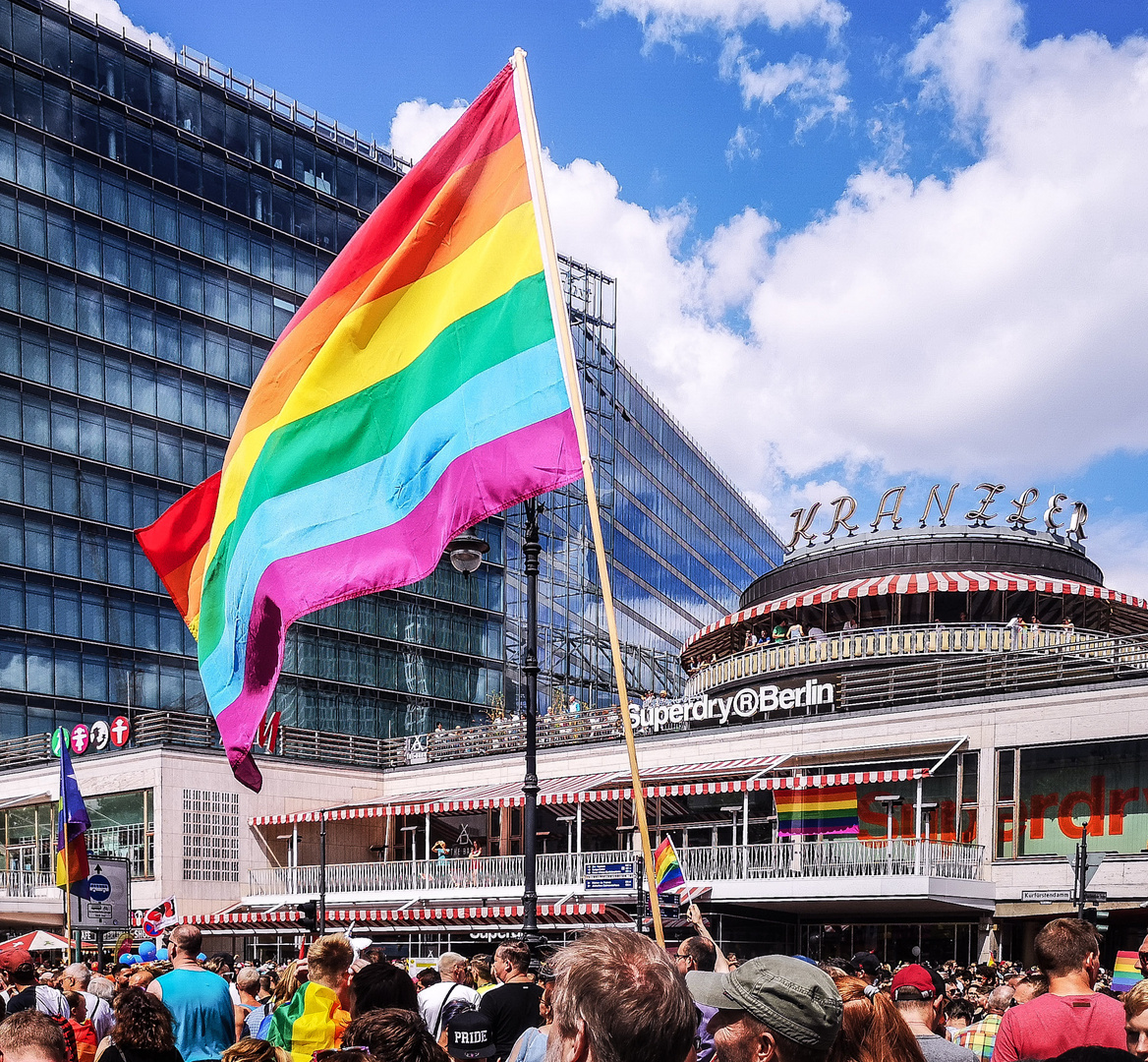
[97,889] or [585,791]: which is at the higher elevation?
[585,791]

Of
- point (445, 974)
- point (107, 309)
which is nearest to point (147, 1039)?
point (445, 974)

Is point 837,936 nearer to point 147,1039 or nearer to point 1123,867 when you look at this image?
point 1123,867

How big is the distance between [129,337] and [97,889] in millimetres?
43428

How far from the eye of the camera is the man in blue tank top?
903cm

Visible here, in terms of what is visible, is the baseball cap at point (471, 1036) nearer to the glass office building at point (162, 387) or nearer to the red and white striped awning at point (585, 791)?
the red and white striped awning at point (585, 791)

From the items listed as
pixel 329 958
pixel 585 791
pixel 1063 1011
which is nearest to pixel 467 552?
pixel 329 958

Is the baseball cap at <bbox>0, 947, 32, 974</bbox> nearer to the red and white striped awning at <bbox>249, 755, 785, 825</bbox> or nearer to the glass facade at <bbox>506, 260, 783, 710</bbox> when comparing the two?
the red and white striped awning at <bbox>249, 755, 785, 825</bbox>

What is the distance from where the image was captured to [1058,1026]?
652cm

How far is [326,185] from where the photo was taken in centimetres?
7206

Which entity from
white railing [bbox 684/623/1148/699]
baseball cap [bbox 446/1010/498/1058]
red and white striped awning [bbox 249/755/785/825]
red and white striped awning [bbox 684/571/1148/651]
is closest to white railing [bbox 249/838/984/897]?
red and white striped awning [bbox 249/755/785/825]

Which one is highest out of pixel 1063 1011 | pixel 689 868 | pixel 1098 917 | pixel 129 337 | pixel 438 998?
pixel 129 337

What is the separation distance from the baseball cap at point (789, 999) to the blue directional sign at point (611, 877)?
22.8 metres

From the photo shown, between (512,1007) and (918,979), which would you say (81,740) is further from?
(918,979)

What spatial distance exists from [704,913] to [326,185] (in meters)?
47.1
